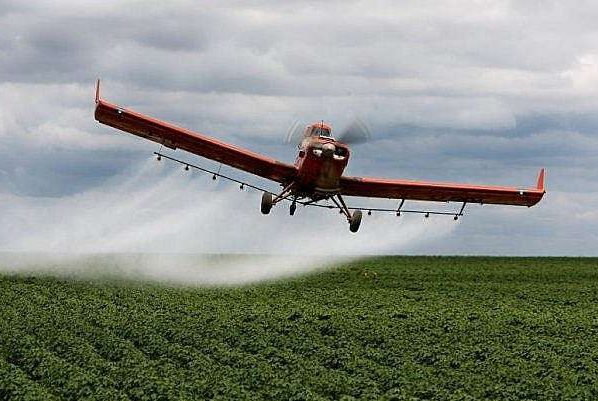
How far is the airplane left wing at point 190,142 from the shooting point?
1247 inches

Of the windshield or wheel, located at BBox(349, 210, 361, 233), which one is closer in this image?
the windshield

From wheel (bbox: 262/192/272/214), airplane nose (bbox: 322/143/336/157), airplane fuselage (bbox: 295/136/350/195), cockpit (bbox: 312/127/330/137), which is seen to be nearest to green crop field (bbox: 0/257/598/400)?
wheel (bbox: 262/192/272/214)

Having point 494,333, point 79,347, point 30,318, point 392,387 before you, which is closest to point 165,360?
point 79,347

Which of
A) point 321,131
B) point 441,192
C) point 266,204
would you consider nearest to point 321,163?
point 321,131

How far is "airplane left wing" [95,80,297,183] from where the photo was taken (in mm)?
31672

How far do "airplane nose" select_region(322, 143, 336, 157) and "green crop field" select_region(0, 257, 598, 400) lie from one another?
4569 mm

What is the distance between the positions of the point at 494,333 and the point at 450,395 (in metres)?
7.55

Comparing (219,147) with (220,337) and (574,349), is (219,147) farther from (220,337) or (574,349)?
(574,349)

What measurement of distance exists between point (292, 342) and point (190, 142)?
42.4ft

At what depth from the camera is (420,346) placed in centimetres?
2192

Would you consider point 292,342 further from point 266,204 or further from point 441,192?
point 441,192

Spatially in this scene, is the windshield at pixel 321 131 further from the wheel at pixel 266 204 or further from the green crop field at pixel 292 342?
the green crop field at pixel 292 342

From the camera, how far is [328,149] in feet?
99.9

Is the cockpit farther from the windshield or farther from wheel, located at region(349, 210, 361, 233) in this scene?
wheel, located at region(349, 210, 361, 233)
